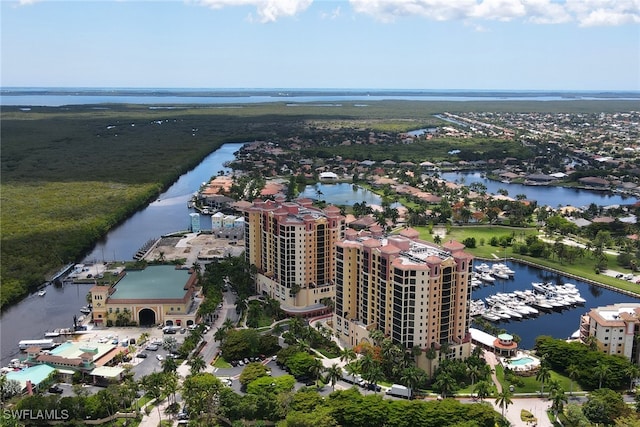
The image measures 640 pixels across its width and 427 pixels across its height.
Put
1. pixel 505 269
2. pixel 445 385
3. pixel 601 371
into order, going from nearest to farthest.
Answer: pixel 445 385 < pixel 601 371 < pixel 505 269

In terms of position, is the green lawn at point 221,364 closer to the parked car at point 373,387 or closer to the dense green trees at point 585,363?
the parked car at point 373,387

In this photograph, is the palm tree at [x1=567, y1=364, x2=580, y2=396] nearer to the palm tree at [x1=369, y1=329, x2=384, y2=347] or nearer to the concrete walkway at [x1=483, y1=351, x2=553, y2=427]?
the concrete walkway at [x1=483, y1=351, x2=553, y2=427]

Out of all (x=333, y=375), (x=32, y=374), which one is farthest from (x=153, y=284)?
(x=333, y=375)

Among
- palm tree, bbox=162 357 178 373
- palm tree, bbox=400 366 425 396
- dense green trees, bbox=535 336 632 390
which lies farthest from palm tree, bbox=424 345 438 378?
palm tree, bbox=162 357 178 373

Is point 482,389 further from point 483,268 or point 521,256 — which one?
point 521,256

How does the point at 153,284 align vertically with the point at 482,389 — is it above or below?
above

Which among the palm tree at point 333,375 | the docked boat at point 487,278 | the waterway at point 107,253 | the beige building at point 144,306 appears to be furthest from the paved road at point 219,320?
the docked boat at point 487,278
